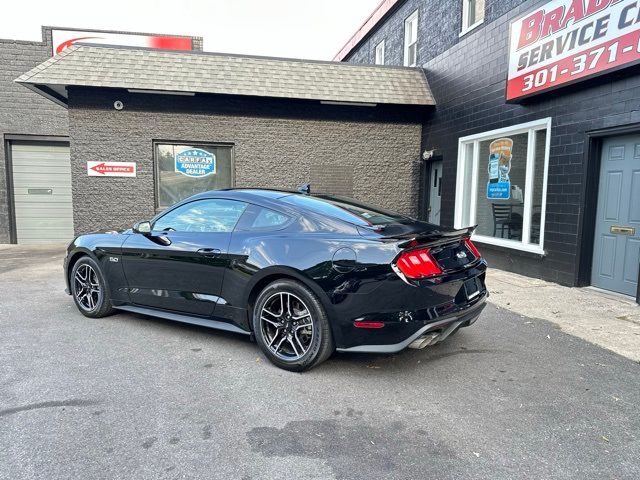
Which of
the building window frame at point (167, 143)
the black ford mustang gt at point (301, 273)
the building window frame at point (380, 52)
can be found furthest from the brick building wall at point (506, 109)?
the building window frame at point (167, 143)

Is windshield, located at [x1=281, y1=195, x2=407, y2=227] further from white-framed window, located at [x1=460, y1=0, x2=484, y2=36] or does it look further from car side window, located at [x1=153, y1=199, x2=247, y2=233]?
white-framed window, located at [x1=460, y1=0, x2=484, y2=36]

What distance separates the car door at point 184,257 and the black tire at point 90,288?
16.9 inches

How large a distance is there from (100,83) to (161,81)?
1134 millimetres

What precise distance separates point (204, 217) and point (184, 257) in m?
0.43

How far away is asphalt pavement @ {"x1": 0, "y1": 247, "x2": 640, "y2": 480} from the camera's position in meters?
2.44

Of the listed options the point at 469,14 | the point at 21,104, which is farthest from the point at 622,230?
the point at 21,104

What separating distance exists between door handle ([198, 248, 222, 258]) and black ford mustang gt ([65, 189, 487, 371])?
Result: 0.01 metres

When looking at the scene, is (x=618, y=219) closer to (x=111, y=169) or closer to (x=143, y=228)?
(x=143, y=228)

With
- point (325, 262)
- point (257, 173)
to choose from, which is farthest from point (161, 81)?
point (325, 262)

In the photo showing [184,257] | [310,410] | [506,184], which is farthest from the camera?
[506,184]

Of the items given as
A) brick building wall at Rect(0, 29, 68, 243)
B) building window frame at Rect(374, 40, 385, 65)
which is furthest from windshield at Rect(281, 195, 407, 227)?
building window frame at Rect(374, 40, 385, 65)

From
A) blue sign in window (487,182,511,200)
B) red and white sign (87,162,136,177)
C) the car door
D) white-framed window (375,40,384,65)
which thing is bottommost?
the car door

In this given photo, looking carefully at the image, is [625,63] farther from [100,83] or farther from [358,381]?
[100,83]

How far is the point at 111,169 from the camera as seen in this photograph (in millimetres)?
9680
